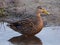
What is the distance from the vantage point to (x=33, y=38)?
8617 millimetres

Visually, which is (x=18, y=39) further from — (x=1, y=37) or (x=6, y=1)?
(x=6, y=1)

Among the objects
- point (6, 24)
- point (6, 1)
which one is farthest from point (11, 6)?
point (6, 24)

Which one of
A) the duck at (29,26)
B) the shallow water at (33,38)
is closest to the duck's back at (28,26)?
the duck at (29,26)

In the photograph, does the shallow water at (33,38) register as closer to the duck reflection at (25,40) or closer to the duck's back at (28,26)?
the duck reflection at (25,40)

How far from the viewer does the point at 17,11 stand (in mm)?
11148

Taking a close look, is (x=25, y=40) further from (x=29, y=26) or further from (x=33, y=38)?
(x=29, y=26)

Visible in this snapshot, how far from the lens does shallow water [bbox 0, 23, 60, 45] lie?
8.22 m

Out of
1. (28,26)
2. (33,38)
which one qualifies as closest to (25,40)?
(33,38)

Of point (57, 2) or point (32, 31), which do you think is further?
point (57, 2)

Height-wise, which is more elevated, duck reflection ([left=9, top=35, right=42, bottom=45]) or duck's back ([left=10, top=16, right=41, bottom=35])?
duck's back ([left=10, top=16, right=41, bottom=35])

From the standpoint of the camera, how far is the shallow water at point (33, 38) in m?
8.22

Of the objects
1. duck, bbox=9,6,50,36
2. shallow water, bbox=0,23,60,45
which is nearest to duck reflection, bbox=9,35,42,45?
shallow water, bbox=0,23,60,45

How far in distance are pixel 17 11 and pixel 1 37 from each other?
2.72 m

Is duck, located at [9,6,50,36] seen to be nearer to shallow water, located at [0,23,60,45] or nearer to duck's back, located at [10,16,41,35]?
duck's back, located at [10,16,41,35]
